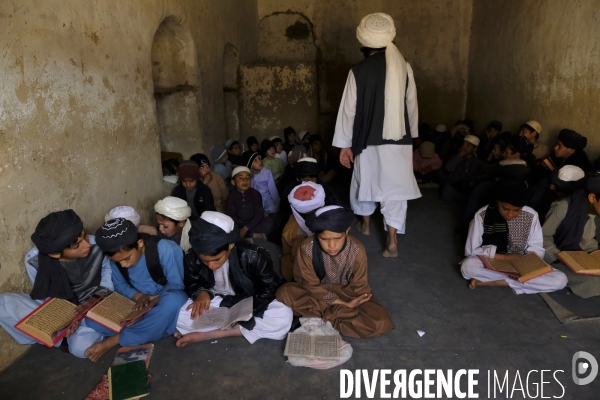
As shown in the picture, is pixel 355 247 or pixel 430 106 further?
pixel 430 106

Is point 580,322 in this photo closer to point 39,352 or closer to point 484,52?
point 39,352

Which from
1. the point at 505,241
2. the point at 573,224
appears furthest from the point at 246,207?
the point at 573,224

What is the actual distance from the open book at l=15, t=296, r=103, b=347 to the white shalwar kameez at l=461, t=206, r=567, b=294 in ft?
8.33

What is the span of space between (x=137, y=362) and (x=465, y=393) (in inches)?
66.7

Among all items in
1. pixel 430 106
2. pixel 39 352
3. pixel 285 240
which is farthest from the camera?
pixel 430 106

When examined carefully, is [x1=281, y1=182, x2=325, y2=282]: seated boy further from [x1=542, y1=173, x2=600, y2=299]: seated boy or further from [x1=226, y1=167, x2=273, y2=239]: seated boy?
[x1=542, y1=173, x2=600, y2=299]: seated boy

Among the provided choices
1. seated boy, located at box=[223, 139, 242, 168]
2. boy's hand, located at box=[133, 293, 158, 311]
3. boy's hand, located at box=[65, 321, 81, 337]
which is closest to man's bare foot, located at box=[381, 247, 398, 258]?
boy's hand, located at box=[133, 293, 158, 311]

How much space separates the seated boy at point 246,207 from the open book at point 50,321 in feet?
5.85

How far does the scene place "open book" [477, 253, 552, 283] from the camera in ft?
8.96

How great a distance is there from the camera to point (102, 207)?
3127 mm

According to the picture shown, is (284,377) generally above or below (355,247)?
below

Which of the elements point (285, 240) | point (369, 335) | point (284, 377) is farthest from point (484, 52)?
point (284, 377)

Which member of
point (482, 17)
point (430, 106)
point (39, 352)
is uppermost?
point (482, 17)

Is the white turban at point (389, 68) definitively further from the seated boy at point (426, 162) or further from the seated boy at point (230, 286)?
the seated boy at point (426, 162)
